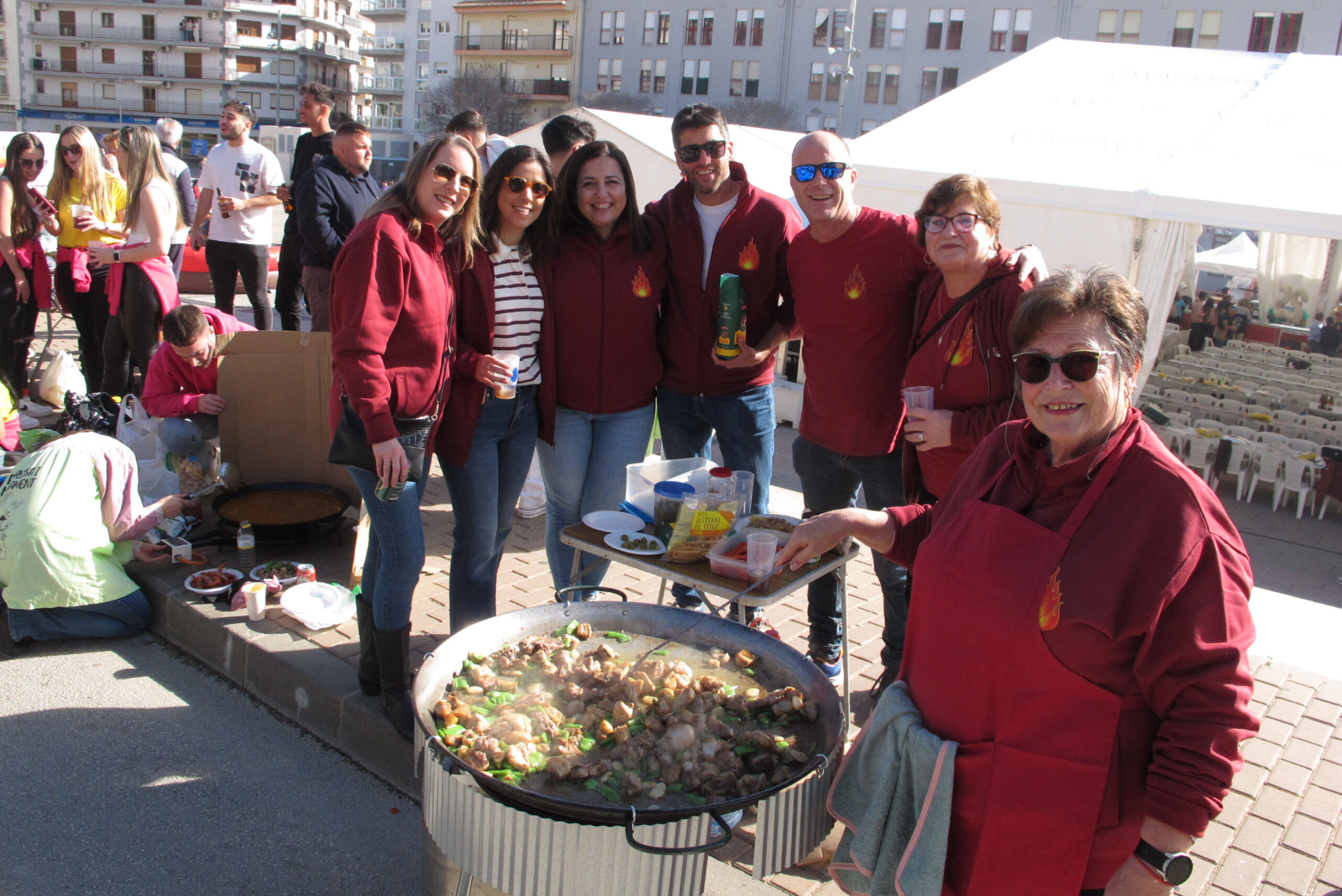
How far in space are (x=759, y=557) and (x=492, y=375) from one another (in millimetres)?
1102

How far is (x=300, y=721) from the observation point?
385 cm

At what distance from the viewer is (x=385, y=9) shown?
73.9 m

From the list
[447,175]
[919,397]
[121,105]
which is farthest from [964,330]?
[121,105]

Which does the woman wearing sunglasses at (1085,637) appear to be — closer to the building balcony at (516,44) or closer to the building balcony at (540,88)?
the building balcony at (540,88)

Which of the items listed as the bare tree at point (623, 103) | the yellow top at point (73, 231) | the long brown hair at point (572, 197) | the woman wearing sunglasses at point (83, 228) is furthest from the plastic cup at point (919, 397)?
the bare tree at point (623, 103)


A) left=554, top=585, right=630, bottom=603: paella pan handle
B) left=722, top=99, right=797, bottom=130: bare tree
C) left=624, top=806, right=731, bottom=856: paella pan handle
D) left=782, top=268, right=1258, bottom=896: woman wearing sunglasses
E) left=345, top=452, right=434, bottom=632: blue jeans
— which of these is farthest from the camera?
left=722, top=99, right=797, bottom=130: bare tree

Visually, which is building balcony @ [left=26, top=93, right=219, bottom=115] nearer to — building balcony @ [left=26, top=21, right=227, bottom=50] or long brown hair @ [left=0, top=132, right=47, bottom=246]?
building balcony @ [left=26, top=21, right=227, bottom=50]

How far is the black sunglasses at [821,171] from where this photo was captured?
11.4 feet

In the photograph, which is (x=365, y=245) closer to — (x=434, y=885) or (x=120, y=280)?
(x=434, y=885)

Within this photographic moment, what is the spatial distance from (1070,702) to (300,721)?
123 inches

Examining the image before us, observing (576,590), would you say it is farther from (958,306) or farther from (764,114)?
(764,114)

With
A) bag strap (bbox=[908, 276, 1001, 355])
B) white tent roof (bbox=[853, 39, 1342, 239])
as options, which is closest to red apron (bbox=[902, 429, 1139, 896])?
bag strap (bbox=[908, 276, 1001, 355])

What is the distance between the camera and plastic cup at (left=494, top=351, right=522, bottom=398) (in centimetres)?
328

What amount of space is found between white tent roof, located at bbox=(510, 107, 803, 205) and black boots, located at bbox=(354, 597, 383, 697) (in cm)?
684
